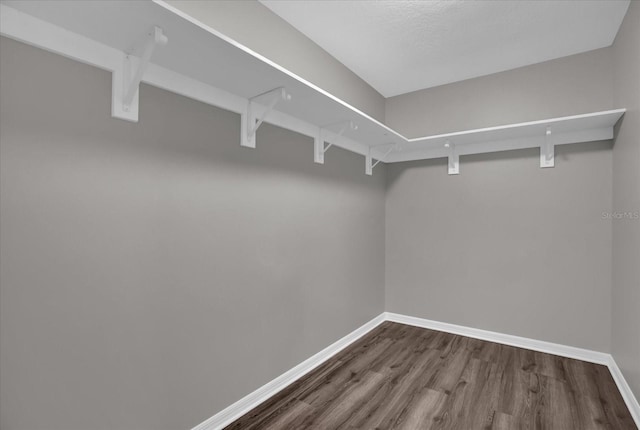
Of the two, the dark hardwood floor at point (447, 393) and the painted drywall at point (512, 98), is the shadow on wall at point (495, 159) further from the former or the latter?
the dark hardwood floor at point (447, 393)

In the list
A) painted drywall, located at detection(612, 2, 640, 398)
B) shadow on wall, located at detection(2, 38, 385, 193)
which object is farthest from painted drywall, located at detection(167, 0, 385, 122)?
painted drywall, located at detection(612, 2, 640, 398)

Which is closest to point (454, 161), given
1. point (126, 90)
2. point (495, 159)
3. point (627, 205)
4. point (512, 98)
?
point (495, 159)

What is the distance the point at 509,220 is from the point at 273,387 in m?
2.32

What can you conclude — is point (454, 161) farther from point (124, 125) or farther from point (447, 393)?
point (124, 125)

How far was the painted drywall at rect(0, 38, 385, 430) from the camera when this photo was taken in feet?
3.37

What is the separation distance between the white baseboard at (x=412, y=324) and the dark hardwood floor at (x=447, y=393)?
4cm

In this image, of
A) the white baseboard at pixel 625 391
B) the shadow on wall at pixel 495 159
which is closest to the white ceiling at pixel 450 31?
the shadow on wall at pixel 495 159

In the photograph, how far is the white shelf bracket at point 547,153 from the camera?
8.15ft

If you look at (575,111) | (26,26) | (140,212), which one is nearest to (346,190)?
(140,212)

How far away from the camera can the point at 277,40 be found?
198 cm

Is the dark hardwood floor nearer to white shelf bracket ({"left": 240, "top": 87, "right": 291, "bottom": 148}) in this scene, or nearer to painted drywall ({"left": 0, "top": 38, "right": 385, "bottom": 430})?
painted drywall ({"left": 0, "top": 38, "right": 385, "bottom": 430})

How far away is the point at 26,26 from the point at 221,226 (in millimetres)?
1027

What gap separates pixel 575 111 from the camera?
2404 mm

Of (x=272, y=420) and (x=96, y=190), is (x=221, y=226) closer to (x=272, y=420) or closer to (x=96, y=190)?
(x=96, y=190)
